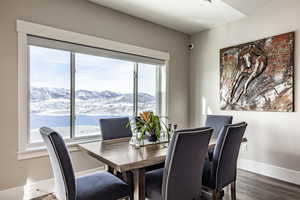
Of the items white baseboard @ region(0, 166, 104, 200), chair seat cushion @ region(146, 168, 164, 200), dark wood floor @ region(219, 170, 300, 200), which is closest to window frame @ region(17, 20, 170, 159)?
white baseboard @ region(0, 166, 104, 200)

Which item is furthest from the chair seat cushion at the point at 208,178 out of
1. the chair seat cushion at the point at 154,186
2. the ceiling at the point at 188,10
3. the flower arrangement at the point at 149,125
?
the ceiling at the point at 188,10

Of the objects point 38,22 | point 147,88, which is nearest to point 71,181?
point 38,22

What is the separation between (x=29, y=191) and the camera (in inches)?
93.9

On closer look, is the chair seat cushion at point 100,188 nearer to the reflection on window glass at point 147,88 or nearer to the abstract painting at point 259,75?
the reflection on window glass at point 147,88

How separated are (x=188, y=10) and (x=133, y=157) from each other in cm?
268

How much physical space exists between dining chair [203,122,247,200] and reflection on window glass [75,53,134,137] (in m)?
1.95

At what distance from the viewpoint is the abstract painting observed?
9.32 ft

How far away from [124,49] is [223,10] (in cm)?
181

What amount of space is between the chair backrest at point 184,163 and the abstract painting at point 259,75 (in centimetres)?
202

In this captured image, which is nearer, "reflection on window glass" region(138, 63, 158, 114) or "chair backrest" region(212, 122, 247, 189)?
"chair backrest" region(212, 122, 247, 189)

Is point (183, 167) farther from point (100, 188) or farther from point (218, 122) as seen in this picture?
point (218, 122)

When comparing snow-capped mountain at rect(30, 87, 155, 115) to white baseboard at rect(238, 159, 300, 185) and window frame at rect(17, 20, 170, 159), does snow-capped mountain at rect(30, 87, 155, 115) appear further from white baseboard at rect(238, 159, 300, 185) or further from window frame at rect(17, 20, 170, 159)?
white baseboard at rect(238, 159, 300, 185)

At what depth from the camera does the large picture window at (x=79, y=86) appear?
101 inches

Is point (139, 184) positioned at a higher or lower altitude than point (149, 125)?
lower
